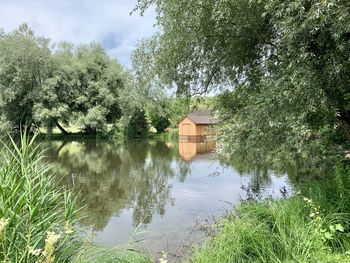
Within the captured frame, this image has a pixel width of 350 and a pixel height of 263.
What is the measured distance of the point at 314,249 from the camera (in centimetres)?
357

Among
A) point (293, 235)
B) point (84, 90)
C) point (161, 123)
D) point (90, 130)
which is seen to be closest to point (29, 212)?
point (293, 235)

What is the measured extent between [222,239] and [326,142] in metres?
3.82

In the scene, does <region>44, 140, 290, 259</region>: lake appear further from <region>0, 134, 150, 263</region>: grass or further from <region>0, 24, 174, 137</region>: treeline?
<region>0, 24, 174, 137</region>: treeline

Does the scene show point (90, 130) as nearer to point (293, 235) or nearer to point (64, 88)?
point (64, 88)

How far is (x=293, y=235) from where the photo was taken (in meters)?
3.98

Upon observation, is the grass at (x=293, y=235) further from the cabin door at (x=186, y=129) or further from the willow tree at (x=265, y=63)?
the cabin door at (x=186, y=129)

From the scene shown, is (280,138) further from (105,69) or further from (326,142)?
(105,69)

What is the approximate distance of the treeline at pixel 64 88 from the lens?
34.4 metres

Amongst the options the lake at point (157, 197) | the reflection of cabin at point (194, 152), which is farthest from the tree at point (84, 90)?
the lake at point (157, 197)

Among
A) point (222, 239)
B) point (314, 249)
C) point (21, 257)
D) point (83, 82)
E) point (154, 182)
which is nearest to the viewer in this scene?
point (21, 257)

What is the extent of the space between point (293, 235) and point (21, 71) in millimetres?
34517

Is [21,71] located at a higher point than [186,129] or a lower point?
higher

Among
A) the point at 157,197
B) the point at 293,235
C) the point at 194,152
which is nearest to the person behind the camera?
the point at 293,235

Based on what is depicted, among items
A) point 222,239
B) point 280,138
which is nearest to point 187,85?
point 280,138
